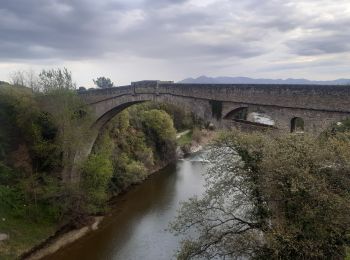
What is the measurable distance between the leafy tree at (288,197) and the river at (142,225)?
7291 millimetres

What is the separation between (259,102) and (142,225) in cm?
1038

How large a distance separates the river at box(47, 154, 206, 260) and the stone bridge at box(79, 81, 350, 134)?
4929 mm

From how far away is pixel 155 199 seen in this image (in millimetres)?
25750

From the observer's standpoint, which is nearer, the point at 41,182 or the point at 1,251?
the point at 1,251

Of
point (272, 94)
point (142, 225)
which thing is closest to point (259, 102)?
point (272, 94)

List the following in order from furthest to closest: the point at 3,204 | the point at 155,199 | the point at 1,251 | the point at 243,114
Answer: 1. the point at 155,199
2. the point at 3,204
3. the point at 243,114
4. the point at 1,251

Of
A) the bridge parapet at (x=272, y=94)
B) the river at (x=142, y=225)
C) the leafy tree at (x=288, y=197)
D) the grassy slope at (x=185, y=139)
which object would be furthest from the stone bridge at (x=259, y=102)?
the grassy slope at (x=185, y=139)

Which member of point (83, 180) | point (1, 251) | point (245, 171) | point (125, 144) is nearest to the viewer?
point (245, 171)

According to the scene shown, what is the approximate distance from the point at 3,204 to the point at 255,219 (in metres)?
14.9

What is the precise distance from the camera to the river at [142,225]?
18141 millimetres

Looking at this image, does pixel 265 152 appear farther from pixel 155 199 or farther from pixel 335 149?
pixel 155 199

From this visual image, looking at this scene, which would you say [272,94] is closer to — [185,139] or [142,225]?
[142,225]

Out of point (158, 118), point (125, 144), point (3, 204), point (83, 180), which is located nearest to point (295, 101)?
point (83, 180)

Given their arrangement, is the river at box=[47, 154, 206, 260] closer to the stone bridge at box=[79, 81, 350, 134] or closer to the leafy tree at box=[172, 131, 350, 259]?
the stone bridge at box=[79, 81, 350, 134]
